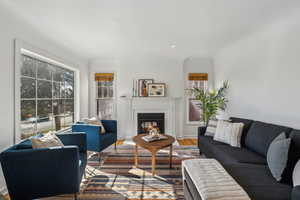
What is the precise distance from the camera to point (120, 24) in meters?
2.41

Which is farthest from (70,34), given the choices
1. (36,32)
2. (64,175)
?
(64,175)

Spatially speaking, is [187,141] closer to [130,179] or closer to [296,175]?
[130,179]

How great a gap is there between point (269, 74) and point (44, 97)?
4.10 meters

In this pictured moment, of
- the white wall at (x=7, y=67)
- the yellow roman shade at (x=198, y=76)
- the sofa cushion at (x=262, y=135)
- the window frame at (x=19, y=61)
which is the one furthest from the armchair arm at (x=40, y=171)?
the yellow roman shade at (x=198, y=76)

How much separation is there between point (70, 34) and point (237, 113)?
3.80m

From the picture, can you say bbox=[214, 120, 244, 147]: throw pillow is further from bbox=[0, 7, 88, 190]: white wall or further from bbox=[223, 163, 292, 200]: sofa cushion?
bbox=[0, 7, 88, 190]: white wall

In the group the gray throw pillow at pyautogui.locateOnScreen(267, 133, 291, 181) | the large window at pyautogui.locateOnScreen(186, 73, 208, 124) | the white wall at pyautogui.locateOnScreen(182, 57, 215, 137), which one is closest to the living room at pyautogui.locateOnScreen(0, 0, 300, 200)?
the gray throw pillow at pyautogui.locateOnScreen(267, 133, 291, 181)

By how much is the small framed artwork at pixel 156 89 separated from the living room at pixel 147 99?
29mm

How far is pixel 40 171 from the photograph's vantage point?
5.26 ft

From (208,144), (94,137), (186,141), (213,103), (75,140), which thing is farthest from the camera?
(186,141)

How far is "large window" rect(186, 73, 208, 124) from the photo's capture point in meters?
4.54

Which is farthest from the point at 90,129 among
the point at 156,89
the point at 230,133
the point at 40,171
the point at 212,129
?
the point at 230,133

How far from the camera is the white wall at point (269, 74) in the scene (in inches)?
84.6

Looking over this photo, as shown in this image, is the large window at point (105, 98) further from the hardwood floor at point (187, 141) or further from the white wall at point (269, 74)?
the white wall at point (269, 74)
